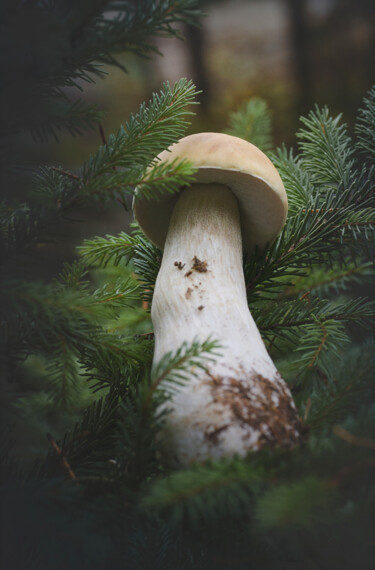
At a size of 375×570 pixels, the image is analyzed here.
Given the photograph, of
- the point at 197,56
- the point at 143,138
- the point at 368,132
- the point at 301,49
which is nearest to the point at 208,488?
the point at 143,138

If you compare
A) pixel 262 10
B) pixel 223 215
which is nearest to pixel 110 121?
pixel 262 10

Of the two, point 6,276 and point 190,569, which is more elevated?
point 6,276

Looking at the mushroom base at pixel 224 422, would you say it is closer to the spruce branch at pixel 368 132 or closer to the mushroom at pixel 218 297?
the mushroom at pixel 218 297

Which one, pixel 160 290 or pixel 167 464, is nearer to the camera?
pixel 167 464

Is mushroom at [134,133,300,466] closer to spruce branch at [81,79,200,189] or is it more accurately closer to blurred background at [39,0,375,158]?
spruce branch at [81,79,200,189]

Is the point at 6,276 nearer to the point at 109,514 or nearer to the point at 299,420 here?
the point at 109,514
